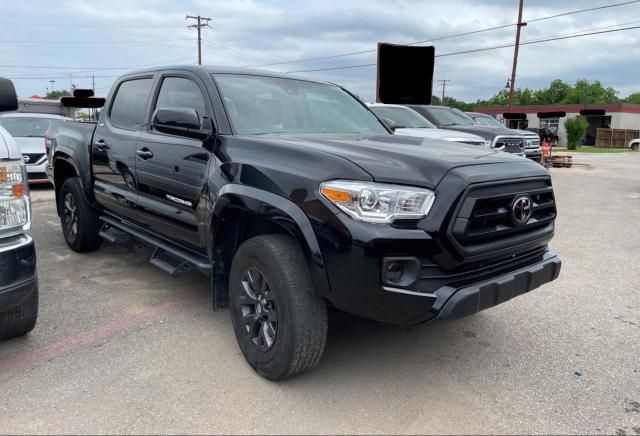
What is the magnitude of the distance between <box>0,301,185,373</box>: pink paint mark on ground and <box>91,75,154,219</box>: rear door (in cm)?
89

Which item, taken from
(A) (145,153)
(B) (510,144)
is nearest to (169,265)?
(A) (145,153)

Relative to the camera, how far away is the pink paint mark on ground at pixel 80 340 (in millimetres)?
3201

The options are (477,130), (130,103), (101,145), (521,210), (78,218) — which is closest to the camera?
(521,210)

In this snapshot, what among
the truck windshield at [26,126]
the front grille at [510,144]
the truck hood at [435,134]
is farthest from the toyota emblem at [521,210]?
the truck windshield at [26,126]

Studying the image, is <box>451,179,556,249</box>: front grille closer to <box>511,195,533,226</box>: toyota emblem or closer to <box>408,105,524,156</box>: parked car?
<box>511,195,533,226</box>: toyota emblem

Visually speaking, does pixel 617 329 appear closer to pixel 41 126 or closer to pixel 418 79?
pixel 41 126

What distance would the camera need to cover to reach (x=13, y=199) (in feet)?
9.20

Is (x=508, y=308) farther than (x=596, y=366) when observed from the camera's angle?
Yes

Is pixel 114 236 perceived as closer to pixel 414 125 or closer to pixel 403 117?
pixel 414 125

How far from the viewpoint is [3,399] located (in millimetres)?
2791

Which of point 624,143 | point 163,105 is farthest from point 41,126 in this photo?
point 624,143

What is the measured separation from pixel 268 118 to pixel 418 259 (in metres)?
1.72

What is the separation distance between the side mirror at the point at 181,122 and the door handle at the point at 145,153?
1.12 ft

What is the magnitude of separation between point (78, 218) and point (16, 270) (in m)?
2.83
